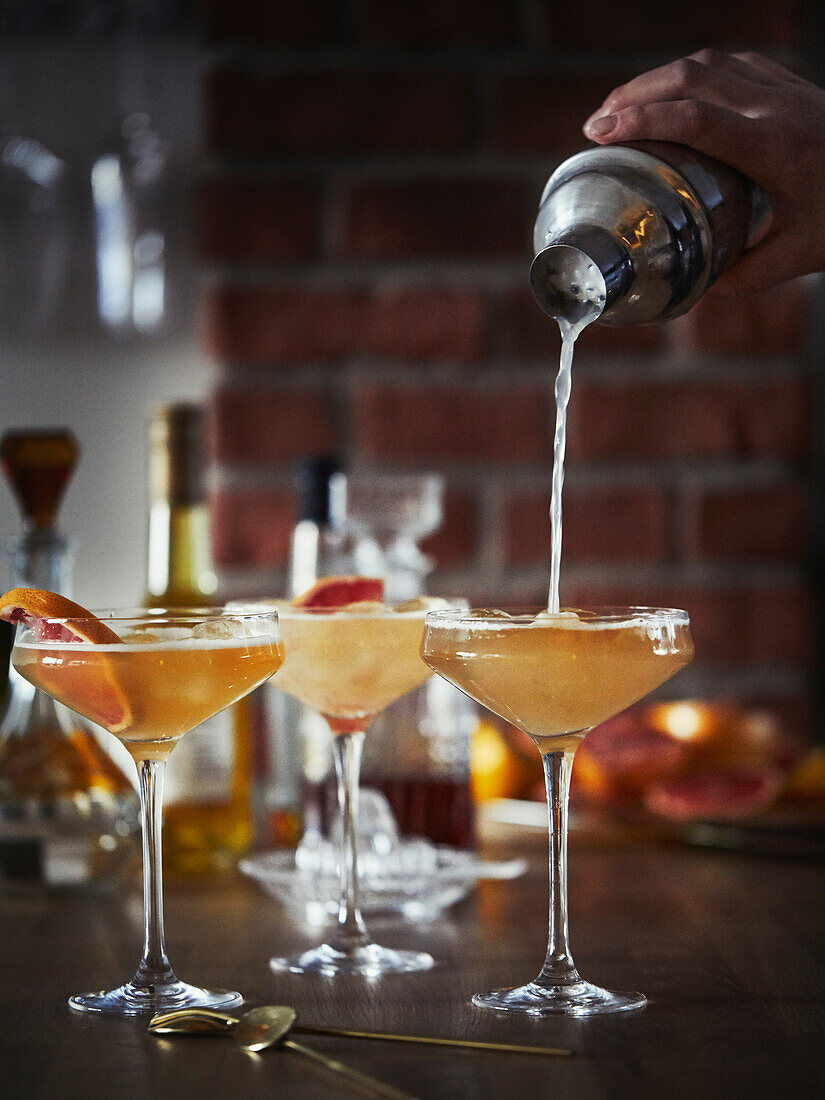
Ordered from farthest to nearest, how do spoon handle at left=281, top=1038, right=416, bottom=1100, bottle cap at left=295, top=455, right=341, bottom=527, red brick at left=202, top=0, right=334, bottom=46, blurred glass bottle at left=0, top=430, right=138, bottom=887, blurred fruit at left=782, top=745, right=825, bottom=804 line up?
1. red brick at left=202, top=0, right=334, bottom=46
2. blurred fruit at left=782, top=745, right=825, bottom=804
3. bottle cap at left=295, top=455, right=341, bottom=527
4. blurred glass bottle at left=0, top=430, right=138, bottom=887
5. spoon handle at left=281, top=1038, right=416, bottom=1100

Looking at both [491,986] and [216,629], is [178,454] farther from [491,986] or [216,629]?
[491,986]

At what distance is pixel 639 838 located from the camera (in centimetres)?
125

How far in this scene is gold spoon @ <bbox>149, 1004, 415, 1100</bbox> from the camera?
69cm

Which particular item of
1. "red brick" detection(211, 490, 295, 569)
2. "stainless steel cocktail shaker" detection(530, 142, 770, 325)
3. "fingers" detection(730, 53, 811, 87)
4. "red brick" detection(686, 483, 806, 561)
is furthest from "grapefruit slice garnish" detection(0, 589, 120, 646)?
"red brick" detection(686, 483, 806, 561)

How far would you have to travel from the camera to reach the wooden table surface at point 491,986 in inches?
25.7

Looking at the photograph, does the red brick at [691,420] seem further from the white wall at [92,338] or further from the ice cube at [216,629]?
the ice cube at [216,629]

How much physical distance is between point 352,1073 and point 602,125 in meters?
0.57

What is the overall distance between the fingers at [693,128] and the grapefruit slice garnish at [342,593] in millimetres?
334

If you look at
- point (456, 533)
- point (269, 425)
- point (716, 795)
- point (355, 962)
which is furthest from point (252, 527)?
point (355, 962)

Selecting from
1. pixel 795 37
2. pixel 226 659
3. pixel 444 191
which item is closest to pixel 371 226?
pixel 444 191

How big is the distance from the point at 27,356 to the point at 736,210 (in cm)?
126

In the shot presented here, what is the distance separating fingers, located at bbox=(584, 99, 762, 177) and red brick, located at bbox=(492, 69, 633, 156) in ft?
3.36

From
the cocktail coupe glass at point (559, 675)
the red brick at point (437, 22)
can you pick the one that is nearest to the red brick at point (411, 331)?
the red brick at point (437, 22)

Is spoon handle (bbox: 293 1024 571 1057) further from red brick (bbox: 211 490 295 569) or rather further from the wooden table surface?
red brick (bbox: 211 490 295 569)
